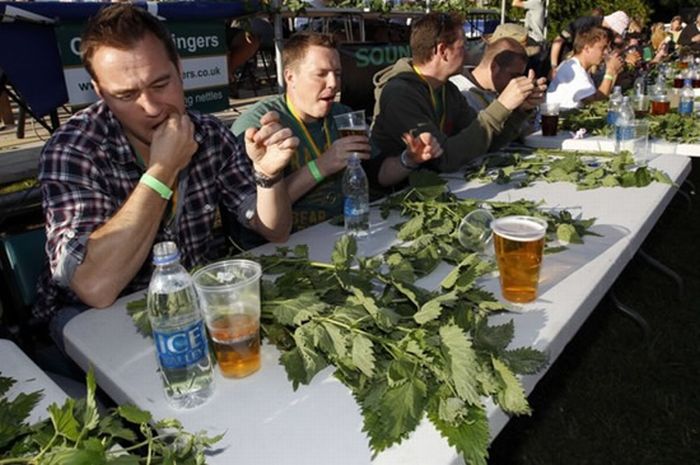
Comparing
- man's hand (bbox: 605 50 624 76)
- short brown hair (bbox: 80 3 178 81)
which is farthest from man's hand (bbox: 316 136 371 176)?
man's hand (bbox: 605 50 624 76)

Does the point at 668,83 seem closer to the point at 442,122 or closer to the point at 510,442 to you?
the point at 442,122

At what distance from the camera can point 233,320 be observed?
3.41 ft

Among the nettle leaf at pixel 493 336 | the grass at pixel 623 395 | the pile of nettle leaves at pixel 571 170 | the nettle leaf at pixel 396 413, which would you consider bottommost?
the grass at pixel 623 395

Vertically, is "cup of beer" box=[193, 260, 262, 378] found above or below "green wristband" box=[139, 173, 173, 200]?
below

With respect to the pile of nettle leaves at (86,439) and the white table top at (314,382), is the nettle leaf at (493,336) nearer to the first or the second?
the white table top at (314,382)

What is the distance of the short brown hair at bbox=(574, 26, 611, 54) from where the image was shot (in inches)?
193

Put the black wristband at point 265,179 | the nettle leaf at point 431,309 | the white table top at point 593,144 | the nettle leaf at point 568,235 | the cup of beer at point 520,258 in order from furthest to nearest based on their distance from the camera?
the white table top at point 593,144 → the black wristband at point 265,179 → the nettle leaf at point 568,235 → the cup of beer at point 520,258 → the nettle leaf at point 431,309

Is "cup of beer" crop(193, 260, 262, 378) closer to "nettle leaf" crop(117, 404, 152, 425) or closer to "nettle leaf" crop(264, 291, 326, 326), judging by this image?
"nettle leaf" crop(264, 291, 326, 326)

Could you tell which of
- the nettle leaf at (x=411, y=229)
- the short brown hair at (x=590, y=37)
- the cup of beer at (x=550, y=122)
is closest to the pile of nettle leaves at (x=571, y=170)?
the cup of beer at (x=550, y=122)

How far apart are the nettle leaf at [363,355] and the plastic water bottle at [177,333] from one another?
0.27m

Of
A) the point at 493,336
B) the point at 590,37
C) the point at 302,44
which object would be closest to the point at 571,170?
the point at 302,44

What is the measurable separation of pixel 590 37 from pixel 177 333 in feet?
16.4

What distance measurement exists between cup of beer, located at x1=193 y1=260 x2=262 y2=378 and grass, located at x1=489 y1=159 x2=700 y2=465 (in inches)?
46.0

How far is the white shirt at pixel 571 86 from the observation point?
4.71 metres
